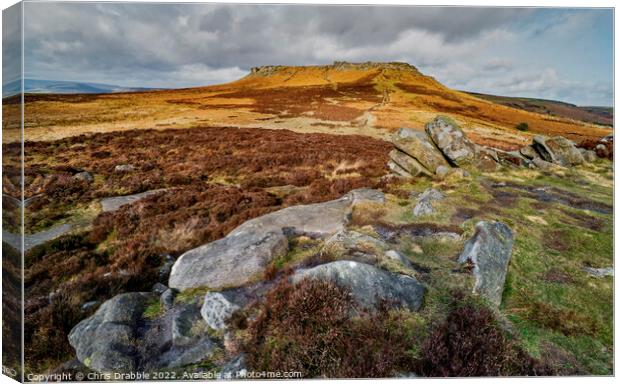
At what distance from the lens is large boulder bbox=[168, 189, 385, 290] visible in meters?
6.11

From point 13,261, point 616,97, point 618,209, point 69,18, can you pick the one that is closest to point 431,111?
point 616,97

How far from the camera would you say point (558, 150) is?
11.1 m

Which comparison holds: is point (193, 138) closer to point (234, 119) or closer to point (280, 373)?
point (234, 119)

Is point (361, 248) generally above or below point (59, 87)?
below

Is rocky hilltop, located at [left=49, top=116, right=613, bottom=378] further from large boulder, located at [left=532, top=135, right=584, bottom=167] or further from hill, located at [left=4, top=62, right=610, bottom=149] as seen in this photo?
hill, located at [left=4, top=62, right=610, bottom=149]

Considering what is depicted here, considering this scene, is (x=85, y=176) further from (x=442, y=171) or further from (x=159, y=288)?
(x=442, y=171)

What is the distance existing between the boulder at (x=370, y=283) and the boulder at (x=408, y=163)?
19.7 feet

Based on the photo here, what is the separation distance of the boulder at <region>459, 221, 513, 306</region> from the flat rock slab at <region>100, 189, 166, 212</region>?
800cm

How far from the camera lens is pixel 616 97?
7516mm

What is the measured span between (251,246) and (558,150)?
1104 cm

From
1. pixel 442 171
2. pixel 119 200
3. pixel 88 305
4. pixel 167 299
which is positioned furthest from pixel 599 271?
pixel 119 200

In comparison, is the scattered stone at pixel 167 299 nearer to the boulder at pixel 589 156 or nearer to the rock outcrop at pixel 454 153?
the rock outcrop at pixel 454 153

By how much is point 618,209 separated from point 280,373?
858cm

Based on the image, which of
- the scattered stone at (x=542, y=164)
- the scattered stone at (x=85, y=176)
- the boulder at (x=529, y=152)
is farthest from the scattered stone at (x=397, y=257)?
the scattered stone at (x=85, y=176)
